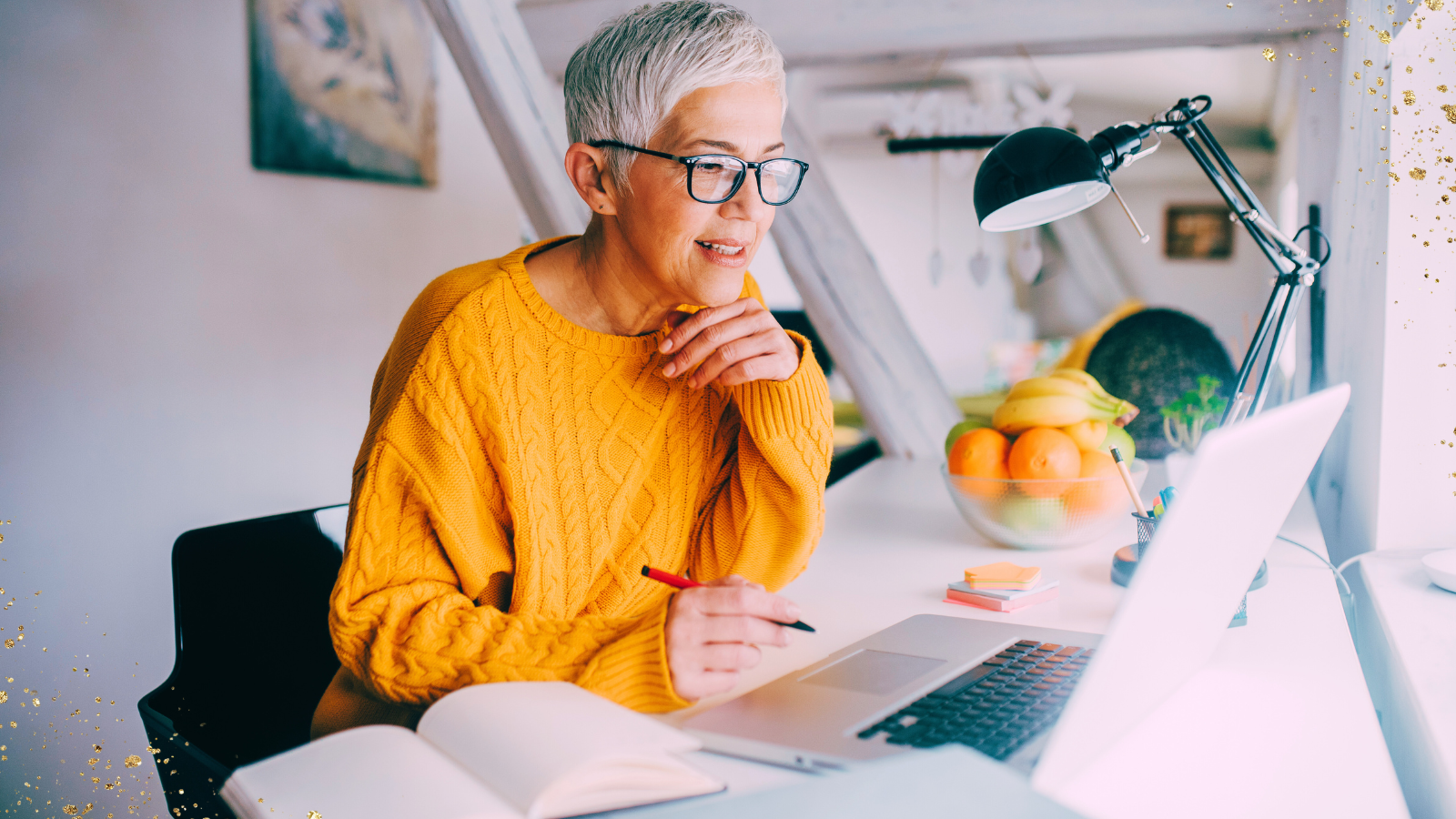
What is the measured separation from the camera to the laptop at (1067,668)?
0.51 metres

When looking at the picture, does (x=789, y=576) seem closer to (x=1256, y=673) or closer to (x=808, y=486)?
(x=808, y=486)

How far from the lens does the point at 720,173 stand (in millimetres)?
943

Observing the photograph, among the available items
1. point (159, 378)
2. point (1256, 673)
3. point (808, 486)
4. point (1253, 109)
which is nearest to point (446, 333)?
point (808, 486)

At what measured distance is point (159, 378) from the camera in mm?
1801

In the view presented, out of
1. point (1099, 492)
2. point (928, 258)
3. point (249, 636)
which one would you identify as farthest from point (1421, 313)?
point (928, 258)

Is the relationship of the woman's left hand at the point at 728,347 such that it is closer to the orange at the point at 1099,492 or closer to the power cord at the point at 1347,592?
the orange at the point at 1099,492

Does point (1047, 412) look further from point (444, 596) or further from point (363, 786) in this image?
point (363, 786)

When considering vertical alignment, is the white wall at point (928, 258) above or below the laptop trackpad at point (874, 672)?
above

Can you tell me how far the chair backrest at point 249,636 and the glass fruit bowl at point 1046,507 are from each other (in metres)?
0.90

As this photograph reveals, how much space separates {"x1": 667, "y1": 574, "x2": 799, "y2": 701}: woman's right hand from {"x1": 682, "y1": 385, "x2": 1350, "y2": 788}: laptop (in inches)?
1.0

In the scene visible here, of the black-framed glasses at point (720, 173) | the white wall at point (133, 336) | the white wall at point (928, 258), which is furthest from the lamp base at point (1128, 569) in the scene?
the white wall at point (928, 258)

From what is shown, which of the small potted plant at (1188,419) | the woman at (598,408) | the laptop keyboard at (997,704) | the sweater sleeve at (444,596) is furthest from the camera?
the small potted plant at (1188,419)

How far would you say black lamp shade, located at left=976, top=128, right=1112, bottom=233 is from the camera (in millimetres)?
976

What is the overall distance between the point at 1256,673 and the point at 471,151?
2331 millimetres
